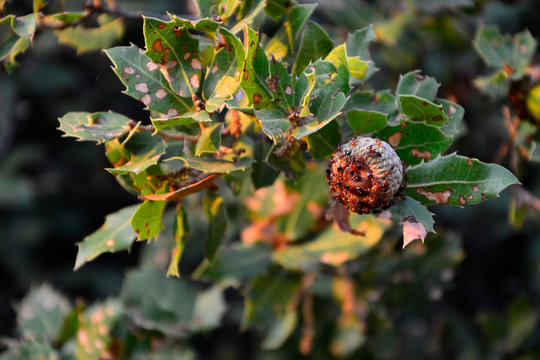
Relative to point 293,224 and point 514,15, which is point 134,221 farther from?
point 514,15

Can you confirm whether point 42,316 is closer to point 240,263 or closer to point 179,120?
point 240,263

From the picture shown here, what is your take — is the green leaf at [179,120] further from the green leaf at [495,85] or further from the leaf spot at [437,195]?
the green leaf at [495,85]

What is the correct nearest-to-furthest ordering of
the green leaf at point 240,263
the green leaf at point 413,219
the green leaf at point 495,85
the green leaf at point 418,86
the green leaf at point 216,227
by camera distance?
the green leaf at point 413,219 → the green leaf at point 418,86 → the green leaf at point 216,227 → the green leaf at point 495,85 → the green leaf at point 240,263

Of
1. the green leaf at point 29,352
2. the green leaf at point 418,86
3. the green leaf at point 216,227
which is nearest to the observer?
the green leaf at point 418,86

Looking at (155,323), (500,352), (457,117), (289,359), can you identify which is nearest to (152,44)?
(457,117)

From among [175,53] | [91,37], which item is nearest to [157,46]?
[175,53]

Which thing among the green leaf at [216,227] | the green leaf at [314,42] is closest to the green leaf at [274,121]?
the green leaf at [314,42]

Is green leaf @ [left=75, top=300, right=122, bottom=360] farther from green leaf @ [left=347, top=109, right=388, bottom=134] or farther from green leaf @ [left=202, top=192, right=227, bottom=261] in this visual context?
green leaf @ [left=347, top=109, right=388, bottom=134]
